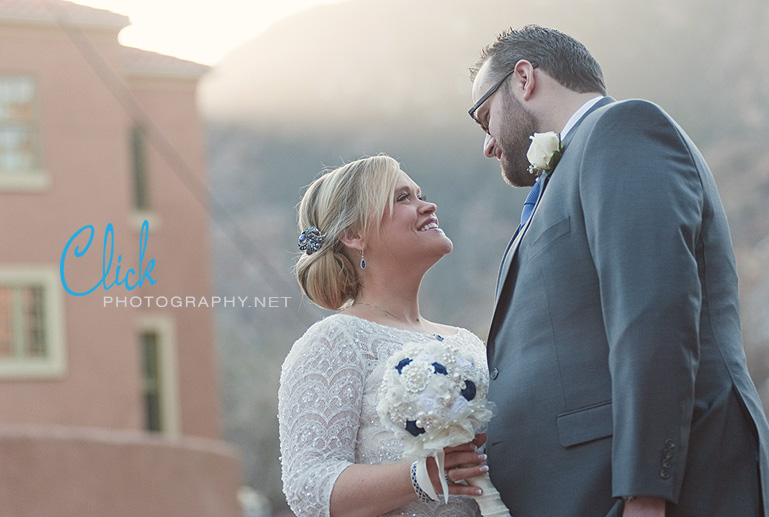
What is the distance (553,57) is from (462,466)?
118 cm

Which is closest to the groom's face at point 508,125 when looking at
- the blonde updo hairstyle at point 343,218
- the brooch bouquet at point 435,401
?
the blonde updo hairstyle at point 343,218

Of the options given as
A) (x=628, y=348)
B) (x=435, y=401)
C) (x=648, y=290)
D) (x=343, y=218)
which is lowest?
(x=435, y=401)

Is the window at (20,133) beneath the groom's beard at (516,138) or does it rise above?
above

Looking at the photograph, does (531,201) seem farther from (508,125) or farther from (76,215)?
(76,215)

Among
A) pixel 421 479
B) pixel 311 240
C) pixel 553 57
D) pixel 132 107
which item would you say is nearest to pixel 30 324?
pixel 132 107

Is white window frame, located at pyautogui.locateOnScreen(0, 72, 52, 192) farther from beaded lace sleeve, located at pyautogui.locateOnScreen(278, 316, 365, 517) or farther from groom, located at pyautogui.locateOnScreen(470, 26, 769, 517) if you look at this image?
groom, located at pyautogui.locateOnScreen(470, 26, 769, 517)

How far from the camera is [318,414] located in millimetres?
2809

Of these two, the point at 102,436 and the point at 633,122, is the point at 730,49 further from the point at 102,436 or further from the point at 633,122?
the point at 633,122

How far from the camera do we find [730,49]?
122 ft

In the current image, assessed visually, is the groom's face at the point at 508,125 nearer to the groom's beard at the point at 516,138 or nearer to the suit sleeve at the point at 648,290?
the groom's beard at the point at 516,138

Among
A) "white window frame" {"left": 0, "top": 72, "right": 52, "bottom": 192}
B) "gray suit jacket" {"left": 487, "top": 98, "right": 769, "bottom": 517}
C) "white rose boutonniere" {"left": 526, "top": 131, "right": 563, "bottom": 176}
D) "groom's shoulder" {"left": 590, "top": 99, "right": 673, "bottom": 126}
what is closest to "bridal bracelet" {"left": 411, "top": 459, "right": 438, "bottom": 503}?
"gray suit jacket" {"left": 487, "top": 98, "right": 769, "bottom": 517}

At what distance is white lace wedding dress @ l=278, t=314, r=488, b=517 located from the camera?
2764mm

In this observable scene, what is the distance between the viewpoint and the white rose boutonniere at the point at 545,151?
106 inches

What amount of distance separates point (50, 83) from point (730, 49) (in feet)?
97.1
